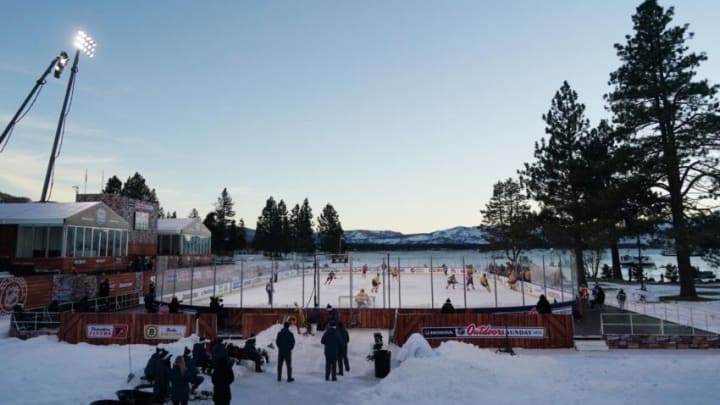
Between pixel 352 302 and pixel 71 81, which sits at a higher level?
pixel 71 81

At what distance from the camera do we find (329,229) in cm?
11750

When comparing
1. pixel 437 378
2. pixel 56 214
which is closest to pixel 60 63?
pixel 56 214

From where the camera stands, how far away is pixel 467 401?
384 inches

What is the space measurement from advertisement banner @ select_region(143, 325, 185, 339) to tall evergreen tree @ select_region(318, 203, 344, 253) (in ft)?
321

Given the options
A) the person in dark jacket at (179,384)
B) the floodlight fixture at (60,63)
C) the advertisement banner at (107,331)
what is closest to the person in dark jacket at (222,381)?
the person in dark jacket at (179,384)

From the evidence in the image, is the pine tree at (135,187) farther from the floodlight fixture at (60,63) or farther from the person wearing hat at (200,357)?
the person wearing hat at (200,357)

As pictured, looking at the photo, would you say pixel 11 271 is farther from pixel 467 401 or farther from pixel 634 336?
pixel 634 336

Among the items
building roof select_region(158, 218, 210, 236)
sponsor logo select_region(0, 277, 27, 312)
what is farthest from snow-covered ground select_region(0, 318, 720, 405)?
building roof select_region(158, 218, 210, 236)

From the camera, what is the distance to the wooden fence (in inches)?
691

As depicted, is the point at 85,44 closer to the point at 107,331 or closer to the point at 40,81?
the point at 40,81

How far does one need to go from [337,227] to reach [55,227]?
88.9 meters

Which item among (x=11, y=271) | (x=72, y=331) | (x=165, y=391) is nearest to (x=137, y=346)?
(x=72, y=331)

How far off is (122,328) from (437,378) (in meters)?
13.6

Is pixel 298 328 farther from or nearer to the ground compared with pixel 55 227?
nearer to the ground
